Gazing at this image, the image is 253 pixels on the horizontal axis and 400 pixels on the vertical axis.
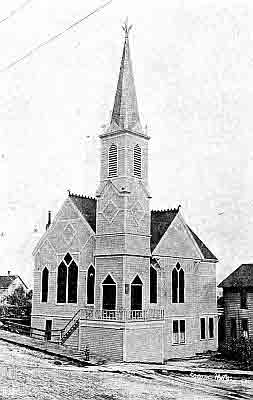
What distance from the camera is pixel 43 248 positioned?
1630 inches

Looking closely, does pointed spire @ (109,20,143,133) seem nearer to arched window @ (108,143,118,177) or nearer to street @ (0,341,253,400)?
arched window @ (108,143,118,177)

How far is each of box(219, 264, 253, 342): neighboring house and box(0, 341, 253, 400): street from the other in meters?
16.8

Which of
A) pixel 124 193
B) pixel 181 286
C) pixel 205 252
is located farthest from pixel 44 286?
pixel 205 252

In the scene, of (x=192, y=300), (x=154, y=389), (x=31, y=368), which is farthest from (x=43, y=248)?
(x=154, y=389)

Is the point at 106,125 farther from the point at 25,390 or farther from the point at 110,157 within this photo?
the point at 25,390

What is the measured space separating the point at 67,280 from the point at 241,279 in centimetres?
1552

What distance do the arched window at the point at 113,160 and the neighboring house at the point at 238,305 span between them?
16426 mm

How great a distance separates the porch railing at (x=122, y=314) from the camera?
3434 cm

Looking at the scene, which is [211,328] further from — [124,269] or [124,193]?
[124,193]

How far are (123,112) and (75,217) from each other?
25.4 feet

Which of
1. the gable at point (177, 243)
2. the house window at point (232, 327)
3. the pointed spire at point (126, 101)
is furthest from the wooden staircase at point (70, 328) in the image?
the house window at point (232, 327)

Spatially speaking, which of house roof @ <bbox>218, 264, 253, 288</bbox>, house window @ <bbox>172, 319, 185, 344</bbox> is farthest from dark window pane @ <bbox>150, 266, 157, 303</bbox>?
house roof @ <bbox>218, 264, 253, 288</bbox>

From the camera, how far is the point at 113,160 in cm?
3662

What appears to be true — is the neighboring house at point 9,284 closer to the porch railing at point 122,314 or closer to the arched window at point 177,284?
the arched window at point 177,284
